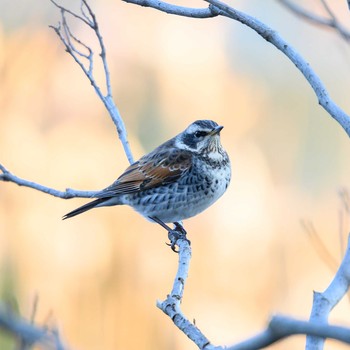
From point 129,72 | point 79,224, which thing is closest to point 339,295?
point 79,224

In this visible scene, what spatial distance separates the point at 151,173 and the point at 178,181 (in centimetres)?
22

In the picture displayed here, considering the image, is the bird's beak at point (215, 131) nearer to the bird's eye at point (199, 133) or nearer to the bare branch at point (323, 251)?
the bird's eye at point (199, 133)

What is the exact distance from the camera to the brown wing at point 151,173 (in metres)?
4.87

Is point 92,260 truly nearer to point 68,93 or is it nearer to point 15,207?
point 15,207

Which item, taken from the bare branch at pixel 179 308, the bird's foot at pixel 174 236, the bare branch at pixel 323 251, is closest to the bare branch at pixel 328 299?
the bare branch at pixel 323 251

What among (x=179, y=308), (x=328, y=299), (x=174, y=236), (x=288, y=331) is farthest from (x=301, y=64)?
(x=174, y=236)

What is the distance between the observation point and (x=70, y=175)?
609 centimetres

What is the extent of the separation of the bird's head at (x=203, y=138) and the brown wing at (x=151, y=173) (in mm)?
72

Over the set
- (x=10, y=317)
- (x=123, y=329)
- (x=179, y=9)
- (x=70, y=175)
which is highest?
(x=70, y=175)

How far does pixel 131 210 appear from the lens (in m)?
6.19

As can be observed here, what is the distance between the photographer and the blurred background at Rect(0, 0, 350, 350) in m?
5.61

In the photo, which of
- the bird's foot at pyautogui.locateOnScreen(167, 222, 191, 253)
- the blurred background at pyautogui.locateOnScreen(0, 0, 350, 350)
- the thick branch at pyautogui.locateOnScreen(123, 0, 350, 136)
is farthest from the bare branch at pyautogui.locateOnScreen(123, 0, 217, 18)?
the blurred background at pyautogui.locateOnScreen(0, 0, 350, 350)

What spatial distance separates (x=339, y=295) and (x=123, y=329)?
3377 millimetres

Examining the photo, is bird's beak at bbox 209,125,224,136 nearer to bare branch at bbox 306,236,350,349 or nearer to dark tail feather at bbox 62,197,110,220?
dark tail feather at bbox 62,197,110,220
